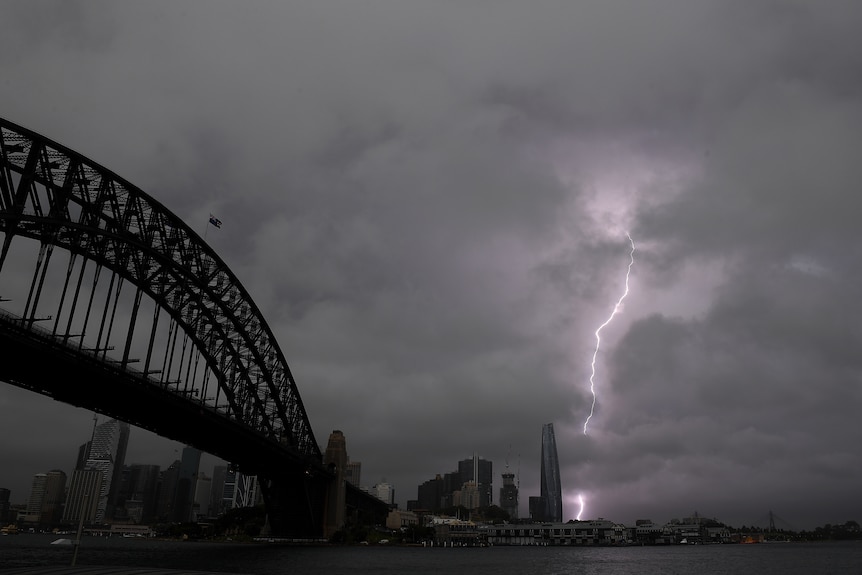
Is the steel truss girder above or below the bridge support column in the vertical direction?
above

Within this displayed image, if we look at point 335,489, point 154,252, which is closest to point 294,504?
point 335,489

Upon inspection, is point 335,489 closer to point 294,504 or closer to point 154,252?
point 294,504

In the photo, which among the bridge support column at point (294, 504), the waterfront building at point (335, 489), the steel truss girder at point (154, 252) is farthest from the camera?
the waterfront building at point (335, 489)

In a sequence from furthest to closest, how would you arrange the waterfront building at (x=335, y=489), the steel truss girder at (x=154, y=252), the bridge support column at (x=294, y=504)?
the waterfront building at (x=335, y=489), the bridge support column at (x=294, y=504), the steel truss girder at (x=154, y=252)

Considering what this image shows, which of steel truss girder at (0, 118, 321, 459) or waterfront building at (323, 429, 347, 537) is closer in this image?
steel truss girder at (0, 118, 321, 459)

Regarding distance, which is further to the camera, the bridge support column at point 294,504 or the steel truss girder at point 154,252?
the bridge support column at point 294,504

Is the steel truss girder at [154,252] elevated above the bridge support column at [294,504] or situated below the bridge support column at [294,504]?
above

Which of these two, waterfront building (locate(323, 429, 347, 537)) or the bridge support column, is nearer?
the bridge support column

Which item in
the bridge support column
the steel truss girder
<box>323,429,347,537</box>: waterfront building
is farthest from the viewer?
<box>323,429,347,537</box>: waterfront building

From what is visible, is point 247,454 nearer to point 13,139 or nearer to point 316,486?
point 316,486

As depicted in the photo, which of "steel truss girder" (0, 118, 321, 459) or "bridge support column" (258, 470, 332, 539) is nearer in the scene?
"steel truss girder" (0, 118, 321, 459)

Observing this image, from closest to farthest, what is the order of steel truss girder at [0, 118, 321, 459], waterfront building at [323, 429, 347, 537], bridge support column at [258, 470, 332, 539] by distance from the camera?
1. steel truss girder at [0, 118, 321, 459]
2. bridge support column at [258, 470, 332, 539]
3. waterfront building at [323, 429, 347, 537]
